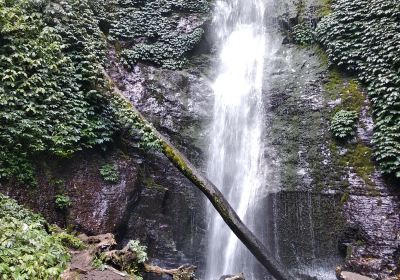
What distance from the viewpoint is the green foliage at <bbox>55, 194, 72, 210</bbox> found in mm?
7648

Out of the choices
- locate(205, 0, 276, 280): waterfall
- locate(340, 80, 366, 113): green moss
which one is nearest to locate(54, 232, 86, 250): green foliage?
locate(205, 0, 276, 280): waterfall

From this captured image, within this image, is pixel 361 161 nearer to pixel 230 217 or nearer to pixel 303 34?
pixel 230 217

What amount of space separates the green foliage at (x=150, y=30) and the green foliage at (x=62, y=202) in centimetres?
529

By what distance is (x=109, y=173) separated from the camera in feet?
28.2

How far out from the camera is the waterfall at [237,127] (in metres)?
8.78

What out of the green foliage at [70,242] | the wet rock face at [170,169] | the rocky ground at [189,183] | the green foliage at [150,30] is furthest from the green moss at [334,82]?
the green foliage at [70,242]

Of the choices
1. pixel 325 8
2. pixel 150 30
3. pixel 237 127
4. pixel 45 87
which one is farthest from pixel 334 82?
pixel 45 87

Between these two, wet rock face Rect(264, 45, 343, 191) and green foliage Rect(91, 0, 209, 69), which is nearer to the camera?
wet rock face Rect(264, 45, 343, 191)

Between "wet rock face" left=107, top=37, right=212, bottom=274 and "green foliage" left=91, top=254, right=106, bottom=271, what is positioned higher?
"wet rock face" left=107, top=37, right=212, bottom=274

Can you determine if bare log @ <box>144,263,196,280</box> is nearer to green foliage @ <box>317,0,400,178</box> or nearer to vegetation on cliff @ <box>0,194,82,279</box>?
vegetation on cliff @ <box>0,194,82,279</box>

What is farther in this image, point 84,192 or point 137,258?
point 84,192

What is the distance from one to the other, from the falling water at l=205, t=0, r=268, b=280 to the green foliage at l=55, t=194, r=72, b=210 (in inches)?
146

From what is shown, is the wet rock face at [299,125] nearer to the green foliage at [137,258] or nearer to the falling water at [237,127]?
the falling water at [237,127]

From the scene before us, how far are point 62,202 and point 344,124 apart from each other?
7.18 m
